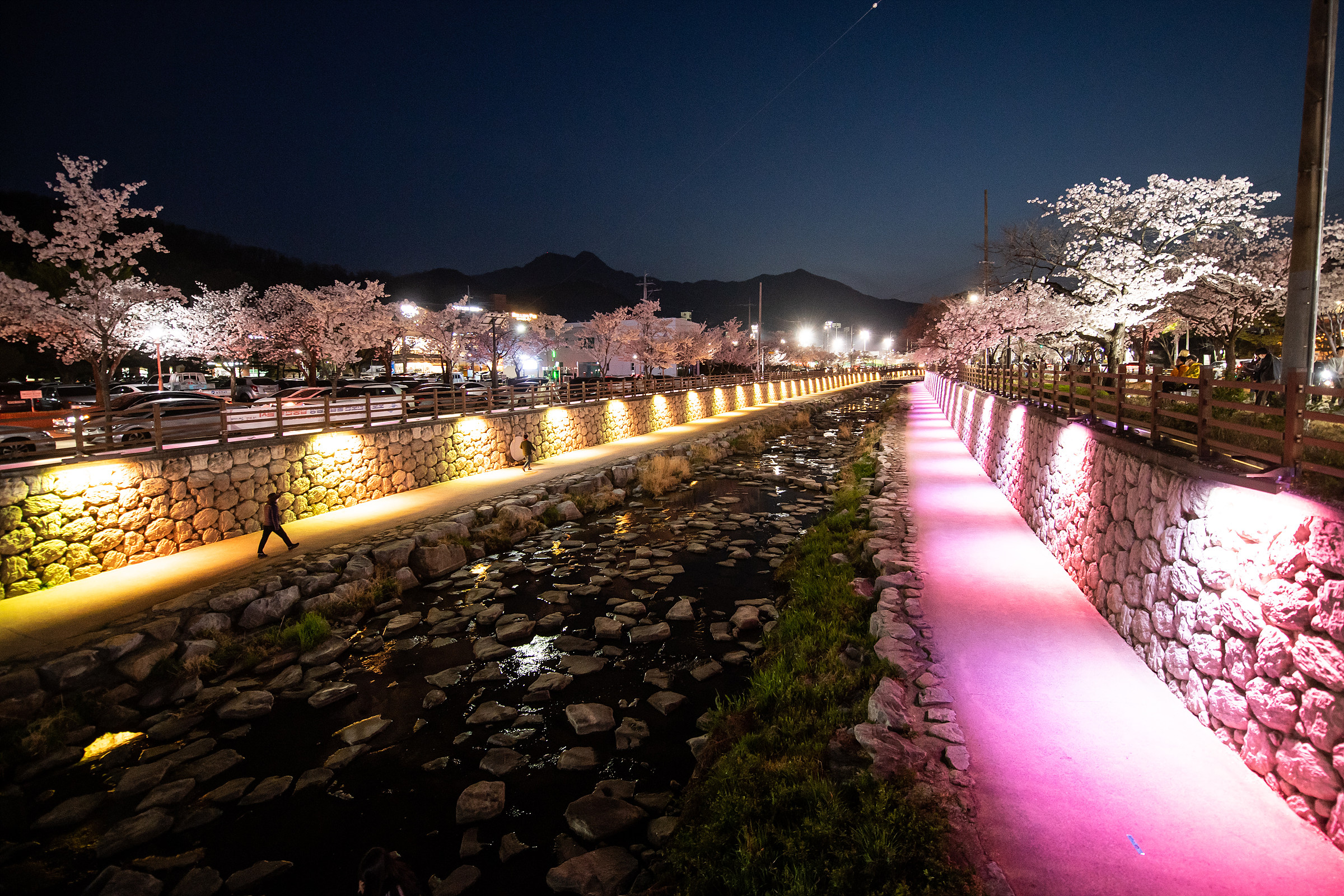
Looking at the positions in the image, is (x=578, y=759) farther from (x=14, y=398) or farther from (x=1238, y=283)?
(x=14, y=398)

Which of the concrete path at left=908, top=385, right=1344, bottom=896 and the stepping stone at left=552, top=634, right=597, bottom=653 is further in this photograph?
the stepping stone at left=552, top=634, right=597, bottom=653

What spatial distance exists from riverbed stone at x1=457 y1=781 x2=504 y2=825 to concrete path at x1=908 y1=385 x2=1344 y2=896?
12.0 ft

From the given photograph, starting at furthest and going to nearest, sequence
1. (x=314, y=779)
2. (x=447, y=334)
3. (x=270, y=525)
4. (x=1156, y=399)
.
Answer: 1. (x=447, y=334)
2. (x=270, y=525)
3. (x=1156, y=399)
4. (x=314, y=779)

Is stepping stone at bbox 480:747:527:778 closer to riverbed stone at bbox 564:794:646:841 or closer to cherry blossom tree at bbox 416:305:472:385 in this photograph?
riverbed stone at bbox 564:794:646:841

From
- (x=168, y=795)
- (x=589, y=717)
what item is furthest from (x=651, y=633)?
(x=168, y=795)

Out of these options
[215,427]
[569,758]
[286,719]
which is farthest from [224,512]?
[569,758]

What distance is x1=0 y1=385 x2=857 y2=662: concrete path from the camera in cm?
703

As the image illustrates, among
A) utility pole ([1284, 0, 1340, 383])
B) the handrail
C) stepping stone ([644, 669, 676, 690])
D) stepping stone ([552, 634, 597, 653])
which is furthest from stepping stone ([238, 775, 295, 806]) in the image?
utility pole ([1284, 0, 1340, 383])

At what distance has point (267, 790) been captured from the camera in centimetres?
514

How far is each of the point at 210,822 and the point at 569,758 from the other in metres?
2.90

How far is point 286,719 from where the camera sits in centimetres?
627

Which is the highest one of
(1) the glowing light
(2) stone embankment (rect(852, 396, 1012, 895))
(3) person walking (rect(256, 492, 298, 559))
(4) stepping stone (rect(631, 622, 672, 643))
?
(3) person walking (rect(256, 492, 298, 559))

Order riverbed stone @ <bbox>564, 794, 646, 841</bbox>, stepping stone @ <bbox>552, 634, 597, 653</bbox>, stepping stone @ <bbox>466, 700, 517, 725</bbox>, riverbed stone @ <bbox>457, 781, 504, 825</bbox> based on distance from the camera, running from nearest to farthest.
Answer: riverbed stone @ <bbox>564, 794, 646, 841</bbox>
riverbed stone @ <bbox>457, 781, 504, 825</bbox>
stepping stone @ <bbox>466, 700, 517, 725</bbox>
stepping stone @ <bbox>552, 634, 597, 653</bbox>

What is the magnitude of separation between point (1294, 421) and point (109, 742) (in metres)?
10.6
